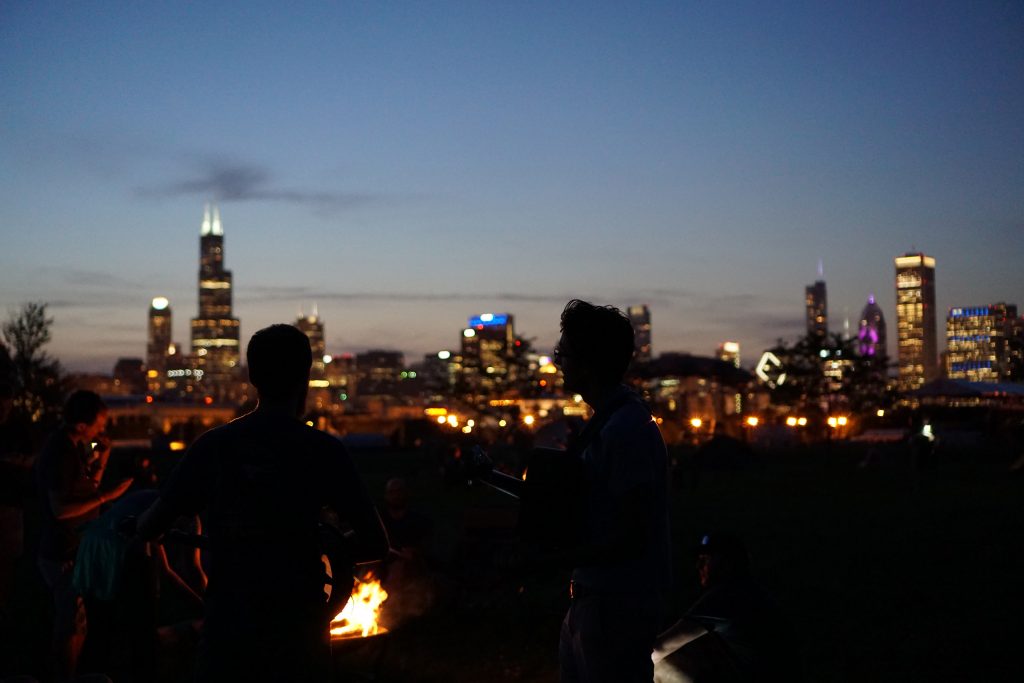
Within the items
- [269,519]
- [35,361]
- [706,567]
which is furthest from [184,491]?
[35,361]

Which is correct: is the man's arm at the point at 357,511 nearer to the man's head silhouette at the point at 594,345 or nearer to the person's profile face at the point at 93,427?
the man's head silhouette at the point at 594,345

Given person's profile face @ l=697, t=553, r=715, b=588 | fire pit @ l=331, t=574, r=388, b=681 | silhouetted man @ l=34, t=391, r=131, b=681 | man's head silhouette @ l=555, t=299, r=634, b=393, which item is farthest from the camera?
fire pit @ l=331, t=574, r=388, b=681

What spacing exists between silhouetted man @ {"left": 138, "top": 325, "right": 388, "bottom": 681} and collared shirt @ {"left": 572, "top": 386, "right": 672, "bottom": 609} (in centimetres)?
73

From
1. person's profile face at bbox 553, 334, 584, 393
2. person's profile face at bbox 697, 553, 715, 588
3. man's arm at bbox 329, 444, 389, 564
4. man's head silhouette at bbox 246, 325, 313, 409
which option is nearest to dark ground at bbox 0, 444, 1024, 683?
man's arm at bbox 329, 444, 389, 564

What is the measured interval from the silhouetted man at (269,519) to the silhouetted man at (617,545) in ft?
2.36

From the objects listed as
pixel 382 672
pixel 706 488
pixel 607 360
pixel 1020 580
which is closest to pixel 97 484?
pixel 382 672

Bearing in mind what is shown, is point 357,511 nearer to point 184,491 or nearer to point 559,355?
point 184,491

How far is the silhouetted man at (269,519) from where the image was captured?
3295 mm

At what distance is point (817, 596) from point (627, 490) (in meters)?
8.42

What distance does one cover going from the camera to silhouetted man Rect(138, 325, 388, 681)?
3295mm

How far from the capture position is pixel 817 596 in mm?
10992

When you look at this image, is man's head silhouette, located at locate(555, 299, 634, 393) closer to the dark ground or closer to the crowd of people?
the crowd of people

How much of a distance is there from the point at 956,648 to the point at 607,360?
6323 mm

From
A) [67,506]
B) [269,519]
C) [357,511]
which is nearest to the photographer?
[269,519]
